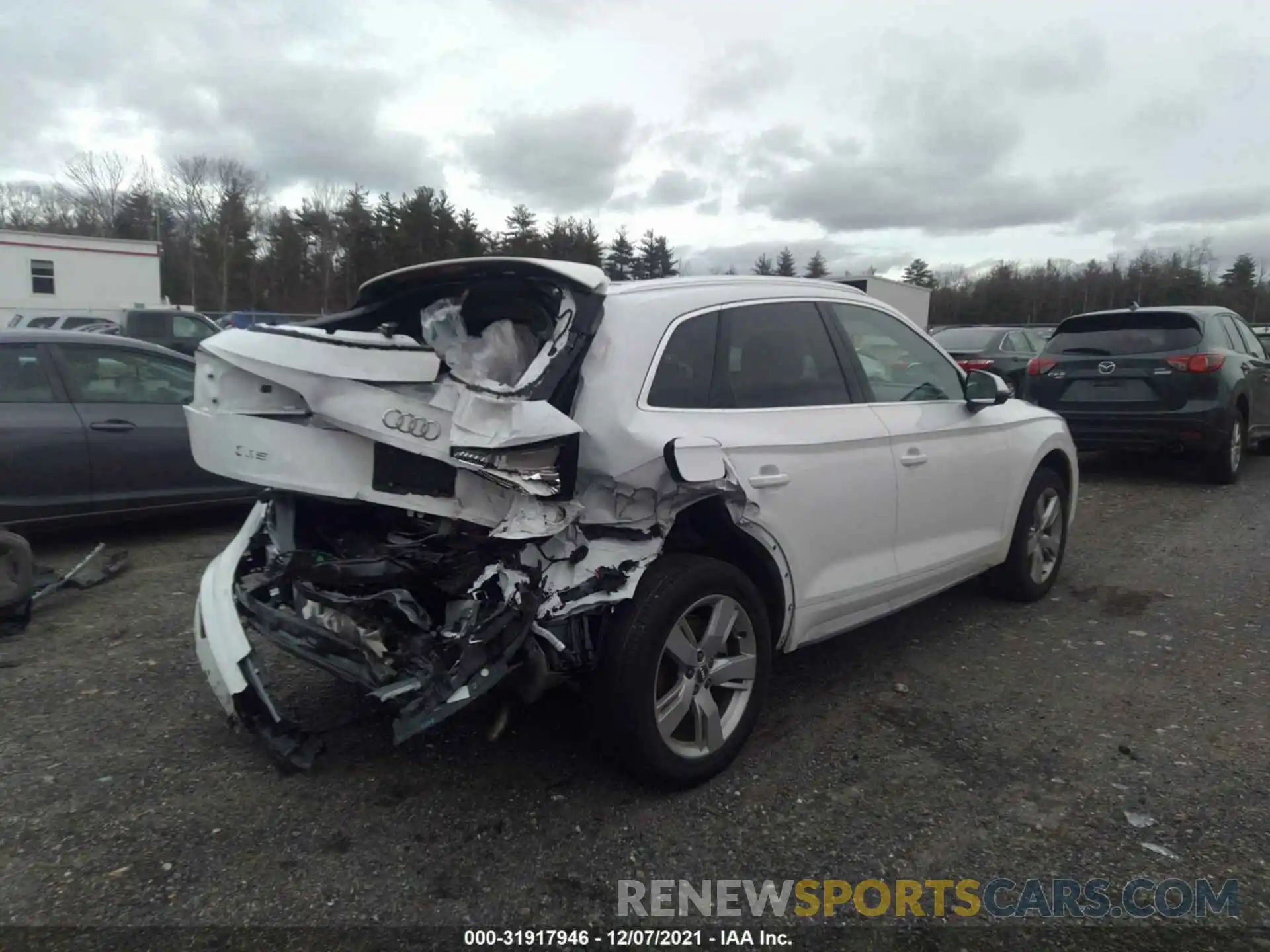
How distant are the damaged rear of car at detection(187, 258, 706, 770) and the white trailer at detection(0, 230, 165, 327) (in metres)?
31.2

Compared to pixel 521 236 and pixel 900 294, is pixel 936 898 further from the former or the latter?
pixel 521 236

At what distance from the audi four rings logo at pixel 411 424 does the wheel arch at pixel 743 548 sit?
93 cm

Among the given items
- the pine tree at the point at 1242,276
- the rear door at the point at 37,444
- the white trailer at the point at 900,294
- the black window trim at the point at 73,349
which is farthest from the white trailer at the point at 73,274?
the pine tree at the point at 1242,276

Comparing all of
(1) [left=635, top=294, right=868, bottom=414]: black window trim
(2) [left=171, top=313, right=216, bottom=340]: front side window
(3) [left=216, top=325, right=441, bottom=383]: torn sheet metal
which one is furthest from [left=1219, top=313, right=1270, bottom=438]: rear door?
(2) [left=171, top=313, right=216, bottom=340]: front side window

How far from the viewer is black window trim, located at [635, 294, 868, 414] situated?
311 cm

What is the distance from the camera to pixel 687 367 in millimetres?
3250

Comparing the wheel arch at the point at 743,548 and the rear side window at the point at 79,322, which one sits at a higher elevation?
the rear side window at the point at 79,322

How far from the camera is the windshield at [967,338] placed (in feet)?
43.7

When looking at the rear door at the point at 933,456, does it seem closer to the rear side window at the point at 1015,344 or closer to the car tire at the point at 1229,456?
the car tire at the point at 1229,456

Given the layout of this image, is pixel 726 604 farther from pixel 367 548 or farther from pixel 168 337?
pixel 168 337

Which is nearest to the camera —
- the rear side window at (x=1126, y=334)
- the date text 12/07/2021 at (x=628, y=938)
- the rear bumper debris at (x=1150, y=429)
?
the date text 12/07/2021 at (x=628, y=938)

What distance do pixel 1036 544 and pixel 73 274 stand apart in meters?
35.7

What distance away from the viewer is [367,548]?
326 cm

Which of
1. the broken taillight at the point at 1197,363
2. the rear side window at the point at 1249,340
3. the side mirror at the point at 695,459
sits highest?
the rear side window at the point at 1249,340
